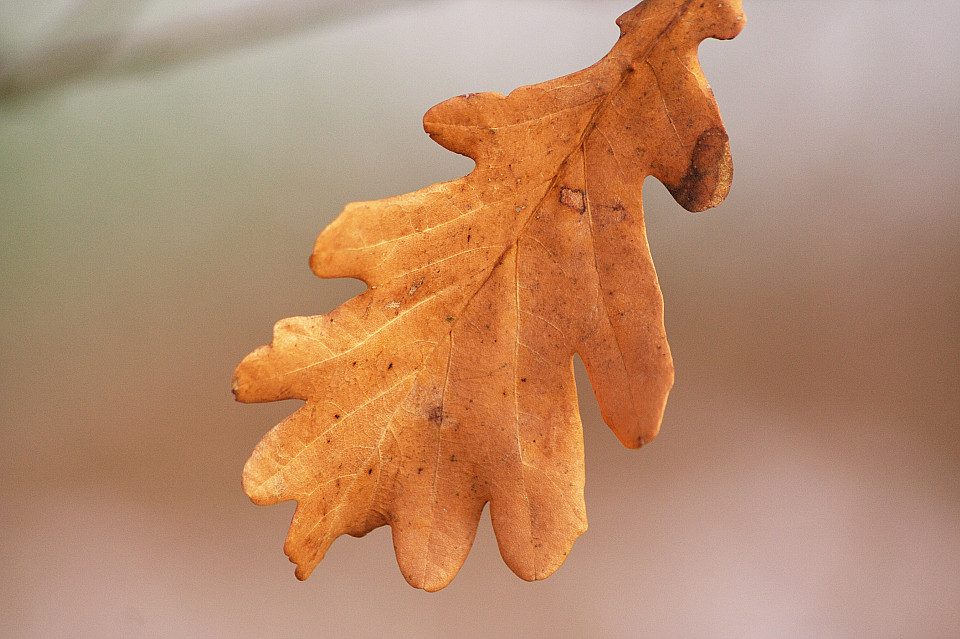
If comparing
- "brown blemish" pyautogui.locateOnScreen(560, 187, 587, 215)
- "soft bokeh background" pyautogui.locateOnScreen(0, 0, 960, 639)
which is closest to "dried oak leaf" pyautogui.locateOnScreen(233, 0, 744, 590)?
"brown blemish" pyautogui.locateOnScreen(560, 187, 587, 215)

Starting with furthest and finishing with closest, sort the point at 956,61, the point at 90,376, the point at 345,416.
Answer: the point at 90,376 → the point at 956,61 → the point at 345,416

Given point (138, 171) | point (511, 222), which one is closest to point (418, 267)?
point (511, 222)

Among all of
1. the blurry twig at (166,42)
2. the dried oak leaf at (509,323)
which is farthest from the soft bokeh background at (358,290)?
the dried oak leaf at (509,323)

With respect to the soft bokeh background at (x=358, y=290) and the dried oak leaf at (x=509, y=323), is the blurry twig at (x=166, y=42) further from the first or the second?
the dried oak leaf at (x=509, y=323)

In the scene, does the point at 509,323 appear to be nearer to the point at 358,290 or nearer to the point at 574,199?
the point at 574,199

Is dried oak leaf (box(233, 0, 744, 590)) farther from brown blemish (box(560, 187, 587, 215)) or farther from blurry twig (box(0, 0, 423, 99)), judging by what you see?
blurry twig (box(0, 0, 423, 99))

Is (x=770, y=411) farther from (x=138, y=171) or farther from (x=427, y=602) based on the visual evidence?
(x=138, y=171)
